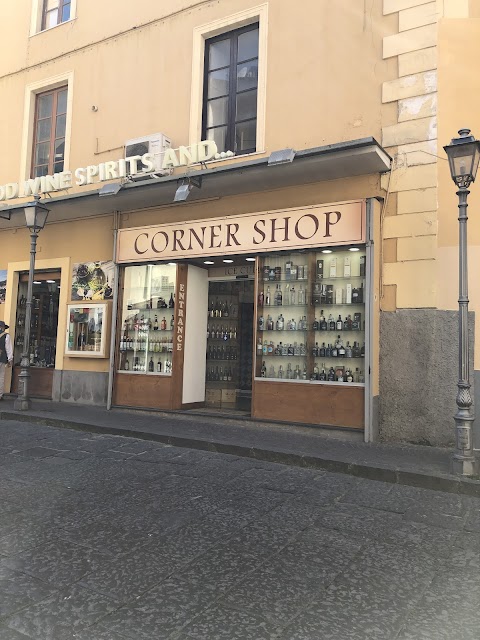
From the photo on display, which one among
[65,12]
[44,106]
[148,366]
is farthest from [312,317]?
[65,12]

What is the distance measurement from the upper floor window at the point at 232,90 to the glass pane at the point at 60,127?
382 centimetres

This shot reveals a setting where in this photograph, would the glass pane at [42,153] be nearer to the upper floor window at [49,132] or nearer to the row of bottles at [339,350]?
the upper floor window at [49,132]

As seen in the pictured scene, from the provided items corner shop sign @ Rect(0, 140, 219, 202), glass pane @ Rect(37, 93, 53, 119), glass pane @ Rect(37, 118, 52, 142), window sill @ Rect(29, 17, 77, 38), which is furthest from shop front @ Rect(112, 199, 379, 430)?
window sill @ Rect(29, 17, 77, 38)

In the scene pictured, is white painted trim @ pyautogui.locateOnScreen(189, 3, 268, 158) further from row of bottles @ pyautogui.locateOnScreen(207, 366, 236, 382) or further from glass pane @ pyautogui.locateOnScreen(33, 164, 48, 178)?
row of bottles @ pyautogui.locateOnScreen(207, 366, 236, 382)

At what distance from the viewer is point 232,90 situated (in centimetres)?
950

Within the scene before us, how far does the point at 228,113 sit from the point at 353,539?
26.2 ft

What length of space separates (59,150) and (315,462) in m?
9.32

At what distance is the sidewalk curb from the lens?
17.3 ft

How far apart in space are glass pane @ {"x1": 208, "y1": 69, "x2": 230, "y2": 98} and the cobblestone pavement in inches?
282

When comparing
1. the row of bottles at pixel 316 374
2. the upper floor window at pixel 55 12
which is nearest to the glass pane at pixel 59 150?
the upper floor window at pixel 55 12

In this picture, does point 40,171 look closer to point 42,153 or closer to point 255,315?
point 42,153

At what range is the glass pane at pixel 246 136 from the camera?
9.12 m

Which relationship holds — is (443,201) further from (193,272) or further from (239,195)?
(193,272)

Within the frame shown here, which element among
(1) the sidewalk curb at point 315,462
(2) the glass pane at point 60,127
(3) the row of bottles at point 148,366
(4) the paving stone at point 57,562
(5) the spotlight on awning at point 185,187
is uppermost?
(2) the glass pane at point 60,127
